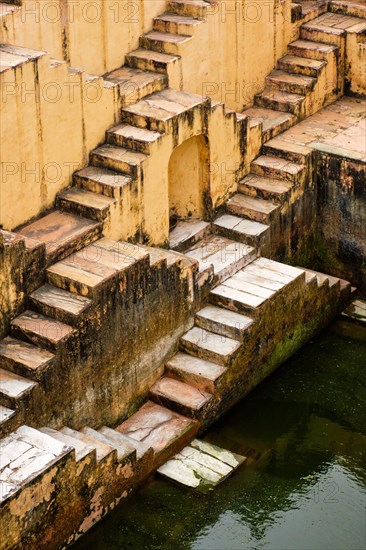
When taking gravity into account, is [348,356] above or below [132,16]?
below

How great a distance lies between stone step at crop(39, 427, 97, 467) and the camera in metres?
12.3

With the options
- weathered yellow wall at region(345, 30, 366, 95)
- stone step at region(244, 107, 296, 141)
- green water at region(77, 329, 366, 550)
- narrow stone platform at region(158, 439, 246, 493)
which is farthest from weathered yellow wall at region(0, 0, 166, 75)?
narrow stone platform at region(158, 439, 246, 493)

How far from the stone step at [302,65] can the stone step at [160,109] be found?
105 inches

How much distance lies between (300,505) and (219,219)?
3968 millimetres

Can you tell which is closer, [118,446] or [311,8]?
[118,446]

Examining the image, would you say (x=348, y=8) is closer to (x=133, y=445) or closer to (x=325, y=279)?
(x=325, y=279)

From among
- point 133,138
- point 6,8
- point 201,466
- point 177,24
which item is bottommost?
point 201,466

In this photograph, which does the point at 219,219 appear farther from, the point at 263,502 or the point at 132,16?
the point at 263,502

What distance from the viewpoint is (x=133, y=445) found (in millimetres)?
13305

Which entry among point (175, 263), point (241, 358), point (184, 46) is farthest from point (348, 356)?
point (184, 46)

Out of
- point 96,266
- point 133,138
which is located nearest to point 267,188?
point 133,138

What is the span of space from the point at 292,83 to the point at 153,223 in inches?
138

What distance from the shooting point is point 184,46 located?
15.3 m

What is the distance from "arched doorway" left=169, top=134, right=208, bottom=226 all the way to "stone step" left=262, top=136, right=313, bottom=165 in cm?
122
